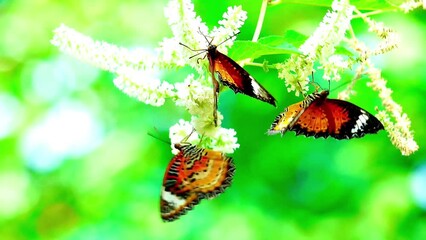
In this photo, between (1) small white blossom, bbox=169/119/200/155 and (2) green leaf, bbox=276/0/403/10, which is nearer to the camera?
(1) small white blossom, bbox=169/119/200/155

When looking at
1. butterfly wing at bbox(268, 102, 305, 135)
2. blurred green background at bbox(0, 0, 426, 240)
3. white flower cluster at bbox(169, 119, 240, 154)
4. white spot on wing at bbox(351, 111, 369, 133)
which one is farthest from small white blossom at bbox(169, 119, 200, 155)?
blurred green background at bbox(0, 0, 426, 240)

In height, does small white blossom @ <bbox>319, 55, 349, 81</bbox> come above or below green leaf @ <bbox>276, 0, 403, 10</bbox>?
below

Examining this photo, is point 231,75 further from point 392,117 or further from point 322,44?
point 392,117

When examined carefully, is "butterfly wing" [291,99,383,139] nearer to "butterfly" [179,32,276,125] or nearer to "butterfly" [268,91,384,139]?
"butterfly" [268,91,384,139]

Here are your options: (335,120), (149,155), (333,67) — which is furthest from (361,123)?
(149,155)

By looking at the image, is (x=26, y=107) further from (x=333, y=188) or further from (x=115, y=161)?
(x=333, y=188)

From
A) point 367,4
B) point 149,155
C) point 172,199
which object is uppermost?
point 149,155
